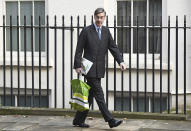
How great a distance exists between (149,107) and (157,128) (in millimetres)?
2671

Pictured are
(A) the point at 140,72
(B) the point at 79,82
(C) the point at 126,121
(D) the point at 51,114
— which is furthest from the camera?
(A) the point at 140,72

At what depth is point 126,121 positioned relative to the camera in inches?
356

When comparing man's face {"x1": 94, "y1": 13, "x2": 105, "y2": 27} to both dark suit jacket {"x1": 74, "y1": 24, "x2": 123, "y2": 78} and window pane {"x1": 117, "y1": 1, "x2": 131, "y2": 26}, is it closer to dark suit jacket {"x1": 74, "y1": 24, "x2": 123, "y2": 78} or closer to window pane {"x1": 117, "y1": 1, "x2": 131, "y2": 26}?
dark suit jacket {"x1": 74, "y1": 24, "x2": 123, "y2": 78}

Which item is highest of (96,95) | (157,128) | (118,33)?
(118,33)

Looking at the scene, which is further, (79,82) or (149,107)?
(149,107)

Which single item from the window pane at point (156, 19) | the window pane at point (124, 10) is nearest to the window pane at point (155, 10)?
the window pane at point (156, 19)

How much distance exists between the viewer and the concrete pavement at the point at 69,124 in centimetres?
842

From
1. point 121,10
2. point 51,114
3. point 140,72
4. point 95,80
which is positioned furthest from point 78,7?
point 95,80

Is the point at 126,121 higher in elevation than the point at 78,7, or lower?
lower

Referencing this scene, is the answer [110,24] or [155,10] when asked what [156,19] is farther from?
[110,24]

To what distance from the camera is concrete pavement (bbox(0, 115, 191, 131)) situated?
842 centimetres

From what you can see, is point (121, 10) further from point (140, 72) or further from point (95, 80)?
point (95, 80)

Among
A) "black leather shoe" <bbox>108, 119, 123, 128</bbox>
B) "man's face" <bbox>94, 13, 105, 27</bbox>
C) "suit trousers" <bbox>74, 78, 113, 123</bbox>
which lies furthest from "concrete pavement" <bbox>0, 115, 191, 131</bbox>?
"man's face" <bbox>94, 13, 105, 27</bbox>

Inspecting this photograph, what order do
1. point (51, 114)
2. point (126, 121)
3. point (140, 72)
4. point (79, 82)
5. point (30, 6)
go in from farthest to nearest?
point (30, 6), point (140, 72), point (51, 114), point (126, 121), point (79, 82)
